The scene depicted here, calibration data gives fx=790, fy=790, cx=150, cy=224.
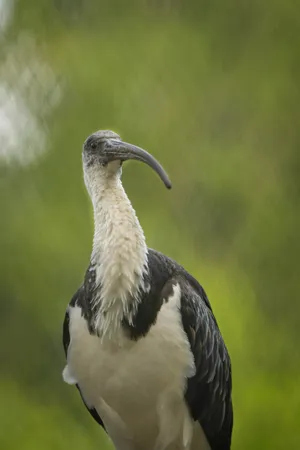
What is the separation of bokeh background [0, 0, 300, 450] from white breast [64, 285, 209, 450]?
0.98 m

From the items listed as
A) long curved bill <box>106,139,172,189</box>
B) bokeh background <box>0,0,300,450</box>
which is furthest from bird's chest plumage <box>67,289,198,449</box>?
bokeh background <box>0,0,300,450</box>

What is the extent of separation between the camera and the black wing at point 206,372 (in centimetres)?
175

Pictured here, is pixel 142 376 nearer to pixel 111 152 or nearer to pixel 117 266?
pixel 117 266

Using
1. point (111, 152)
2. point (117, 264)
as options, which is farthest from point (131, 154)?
point (117, 264)

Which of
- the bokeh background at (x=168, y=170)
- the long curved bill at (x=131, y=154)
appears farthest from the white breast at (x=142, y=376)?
the bokeh background at (x=168, y=170)

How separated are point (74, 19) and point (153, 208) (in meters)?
0.79

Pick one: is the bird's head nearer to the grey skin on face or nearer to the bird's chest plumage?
the grey skin on face

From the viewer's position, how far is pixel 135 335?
1.66 metres

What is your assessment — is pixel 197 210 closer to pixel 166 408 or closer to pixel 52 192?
pixel 52 192

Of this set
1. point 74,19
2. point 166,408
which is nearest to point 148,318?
point 166,408

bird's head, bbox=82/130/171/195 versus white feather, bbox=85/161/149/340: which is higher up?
bird's head, bbox=82/130/171/195

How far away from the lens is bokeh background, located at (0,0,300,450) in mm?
2793

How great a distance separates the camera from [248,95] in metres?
3.05

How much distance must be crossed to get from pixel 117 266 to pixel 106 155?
0.25 metres
